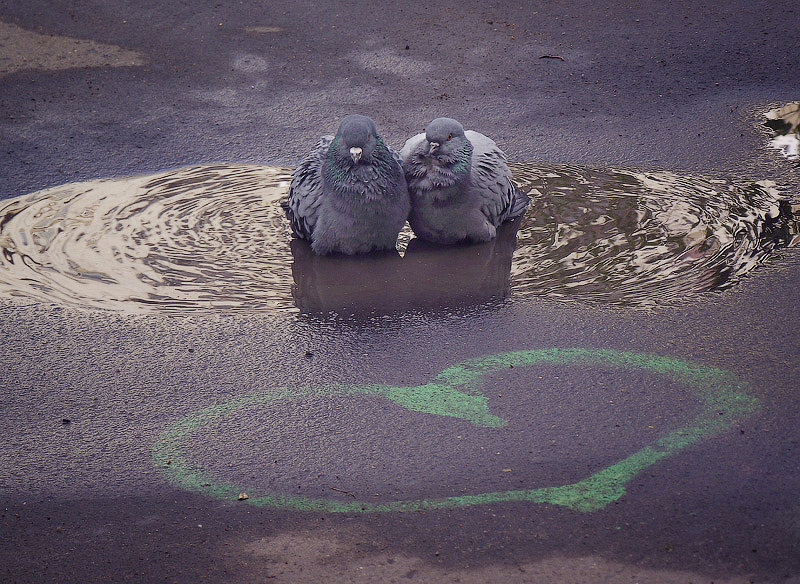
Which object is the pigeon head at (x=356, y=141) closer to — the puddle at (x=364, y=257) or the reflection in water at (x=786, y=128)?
the puddle at (x=364, y=257)

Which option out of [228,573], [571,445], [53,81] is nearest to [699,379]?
[571,445]

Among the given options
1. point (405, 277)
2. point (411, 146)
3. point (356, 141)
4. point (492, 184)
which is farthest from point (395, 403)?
point (411, 146)

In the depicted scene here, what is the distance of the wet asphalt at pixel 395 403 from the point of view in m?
3.33

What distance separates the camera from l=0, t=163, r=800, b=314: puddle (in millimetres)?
5176

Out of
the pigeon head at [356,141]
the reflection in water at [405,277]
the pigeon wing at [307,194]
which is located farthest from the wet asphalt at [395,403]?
the pigeon head at [356,141]

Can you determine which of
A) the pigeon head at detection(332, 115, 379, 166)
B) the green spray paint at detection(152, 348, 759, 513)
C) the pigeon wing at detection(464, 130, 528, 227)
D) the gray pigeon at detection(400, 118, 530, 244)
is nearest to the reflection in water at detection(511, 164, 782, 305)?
the pigeon wing at detection(464, 130, 528, 227)

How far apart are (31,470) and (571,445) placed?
2363mm

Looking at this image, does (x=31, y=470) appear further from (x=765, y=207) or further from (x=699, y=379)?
(x=765, y=207)

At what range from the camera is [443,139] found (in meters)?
5.52

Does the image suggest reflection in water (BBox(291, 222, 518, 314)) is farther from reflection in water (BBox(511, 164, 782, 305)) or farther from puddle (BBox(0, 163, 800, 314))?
reflection in water (BBox(511, 164, 782, 305))

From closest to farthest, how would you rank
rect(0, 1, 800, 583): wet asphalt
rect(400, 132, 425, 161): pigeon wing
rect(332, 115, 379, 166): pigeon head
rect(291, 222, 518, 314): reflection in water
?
rect(0, 1, 800, 583): wet asphalt → rect(291, 222, 518, 314): reflection in water → rect(332, 115, 379, 166): pigeon head → rect(400, 132, 425, 161): pigeon wing

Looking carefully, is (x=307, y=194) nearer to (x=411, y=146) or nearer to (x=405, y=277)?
(x=411, y=146)

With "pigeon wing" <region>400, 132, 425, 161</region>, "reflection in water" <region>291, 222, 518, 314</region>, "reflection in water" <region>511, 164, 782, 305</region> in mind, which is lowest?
"reflection in water" <region>291, 222, 518, 314</region>

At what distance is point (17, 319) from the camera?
4965 millimetres
